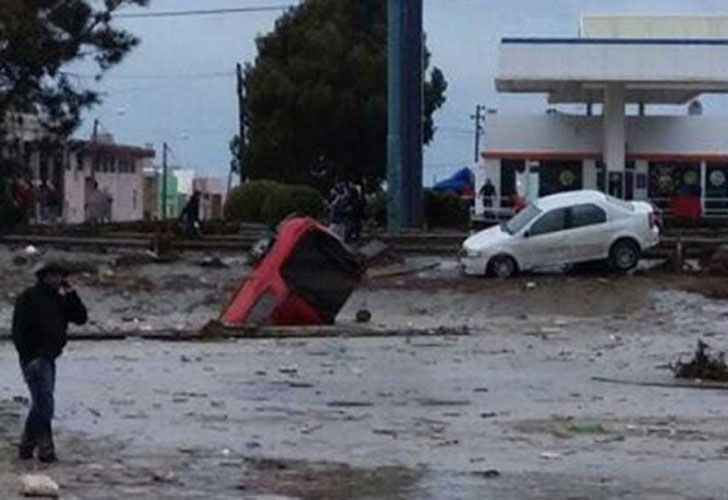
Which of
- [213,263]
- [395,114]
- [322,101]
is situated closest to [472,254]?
[213,263]

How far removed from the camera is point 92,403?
2269cm

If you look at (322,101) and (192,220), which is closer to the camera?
(192,220)

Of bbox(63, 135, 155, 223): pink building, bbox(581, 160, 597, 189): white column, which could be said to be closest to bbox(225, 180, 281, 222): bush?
bbox(581, 160, 597, 189): white column

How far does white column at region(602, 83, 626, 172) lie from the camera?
74812 millimetres

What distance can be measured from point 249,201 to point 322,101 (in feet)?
46.0

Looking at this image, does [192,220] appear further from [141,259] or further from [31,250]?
[141,259]

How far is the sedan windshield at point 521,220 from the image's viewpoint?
46750mm

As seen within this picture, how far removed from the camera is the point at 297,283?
3600cm

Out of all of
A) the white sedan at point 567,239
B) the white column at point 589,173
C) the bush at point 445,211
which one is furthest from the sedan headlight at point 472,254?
the white column at point 589,173

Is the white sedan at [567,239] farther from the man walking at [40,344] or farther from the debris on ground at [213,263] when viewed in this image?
the man walking at [40,344]

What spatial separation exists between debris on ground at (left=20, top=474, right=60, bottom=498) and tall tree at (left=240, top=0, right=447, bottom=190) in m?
68.6

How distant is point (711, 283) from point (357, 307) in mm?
7632

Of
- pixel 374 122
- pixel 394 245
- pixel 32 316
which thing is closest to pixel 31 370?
pixel 32 316

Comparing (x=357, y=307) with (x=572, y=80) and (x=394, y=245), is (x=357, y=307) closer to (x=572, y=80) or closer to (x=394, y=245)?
(x=394, y=245)
